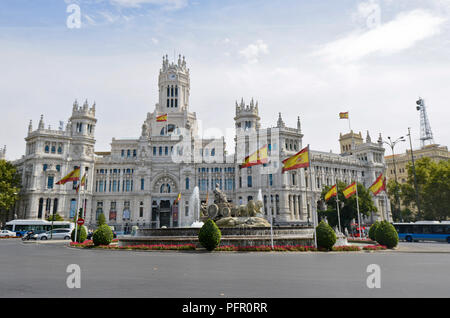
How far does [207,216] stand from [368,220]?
6281 cm

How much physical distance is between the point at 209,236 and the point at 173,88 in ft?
233

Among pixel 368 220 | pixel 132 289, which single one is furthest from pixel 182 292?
pixel 368 220

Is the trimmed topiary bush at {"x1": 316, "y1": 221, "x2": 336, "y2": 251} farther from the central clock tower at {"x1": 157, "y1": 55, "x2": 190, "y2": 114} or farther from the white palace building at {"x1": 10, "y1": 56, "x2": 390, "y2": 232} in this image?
the central clock tower at {"x1": 157, "y1": 55, "x2": 190, "y2": 114}

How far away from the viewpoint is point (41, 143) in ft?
233

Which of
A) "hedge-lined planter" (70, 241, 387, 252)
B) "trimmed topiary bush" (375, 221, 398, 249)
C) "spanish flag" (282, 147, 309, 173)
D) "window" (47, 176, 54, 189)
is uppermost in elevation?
"window" (47, 176, 54, 189)

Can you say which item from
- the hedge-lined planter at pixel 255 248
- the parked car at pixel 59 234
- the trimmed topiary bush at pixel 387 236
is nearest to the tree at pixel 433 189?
the trimmed topiary bush at pixel 387 236

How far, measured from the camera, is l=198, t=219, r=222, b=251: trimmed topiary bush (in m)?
23.1

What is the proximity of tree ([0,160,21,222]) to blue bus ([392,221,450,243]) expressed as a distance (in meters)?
71.9

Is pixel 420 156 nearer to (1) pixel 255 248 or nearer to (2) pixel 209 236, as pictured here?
(1) pixel 255 248

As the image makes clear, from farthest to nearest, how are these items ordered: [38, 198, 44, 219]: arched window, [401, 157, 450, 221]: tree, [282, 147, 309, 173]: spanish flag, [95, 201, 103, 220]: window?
[95, 201, 103, 220]: window → [38, 198, 44, 219]: arched window → [401, 157, 450, 221]: tree → [282, 147, 309, 173]: spanish flag

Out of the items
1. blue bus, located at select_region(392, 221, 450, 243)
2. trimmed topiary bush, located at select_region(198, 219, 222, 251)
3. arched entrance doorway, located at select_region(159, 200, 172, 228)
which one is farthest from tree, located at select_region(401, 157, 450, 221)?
arched entrance doorway, located at select_region(159, 200, 172, 228)

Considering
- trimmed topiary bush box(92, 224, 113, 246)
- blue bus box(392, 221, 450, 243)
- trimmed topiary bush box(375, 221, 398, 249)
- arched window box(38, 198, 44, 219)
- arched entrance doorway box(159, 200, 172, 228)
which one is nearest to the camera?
trimmed topiary bush box(375, 221, 398, 249)

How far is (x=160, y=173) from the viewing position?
246 ft
